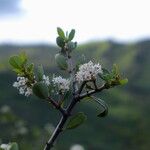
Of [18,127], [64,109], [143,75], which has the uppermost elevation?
[64,109]

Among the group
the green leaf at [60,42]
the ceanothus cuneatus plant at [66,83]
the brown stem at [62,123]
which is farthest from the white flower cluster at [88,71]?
the green leaf at [60,42]

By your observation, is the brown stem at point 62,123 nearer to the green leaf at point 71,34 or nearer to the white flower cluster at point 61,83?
the white flower cluster at point 61,83

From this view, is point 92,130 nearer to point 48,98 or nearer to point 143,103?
point 143,103

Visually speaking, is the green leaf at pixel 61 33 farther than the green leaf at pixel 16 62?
Yes

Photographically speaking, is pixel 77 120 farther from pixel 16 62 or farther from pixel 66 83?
pixel 16 62

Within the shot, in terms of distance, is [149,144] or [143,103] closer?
[149,144]

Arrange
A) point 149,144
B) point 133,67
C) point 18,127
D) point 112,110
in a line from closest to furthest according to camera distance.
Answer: point 18,127
point 149,144
point 112,110
point 133,67

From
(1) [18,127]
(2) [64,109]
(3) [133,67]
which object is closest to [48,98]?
(2) [64,109]

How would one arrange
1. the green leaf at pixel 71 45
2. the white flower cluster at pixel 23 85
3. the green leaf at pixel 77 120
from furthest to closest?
the green leaf at pixel 71 45 < the green leaf at pixel 77 120 < the white flower cluster at pixel 23 85

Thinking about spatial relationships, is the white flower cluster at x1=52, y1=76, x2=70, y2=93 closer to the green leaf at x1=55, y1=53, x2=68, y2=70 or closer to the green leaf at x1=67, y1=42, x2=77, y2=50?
the green leaf at x1=55, y1=53, x2=68, y2=70
